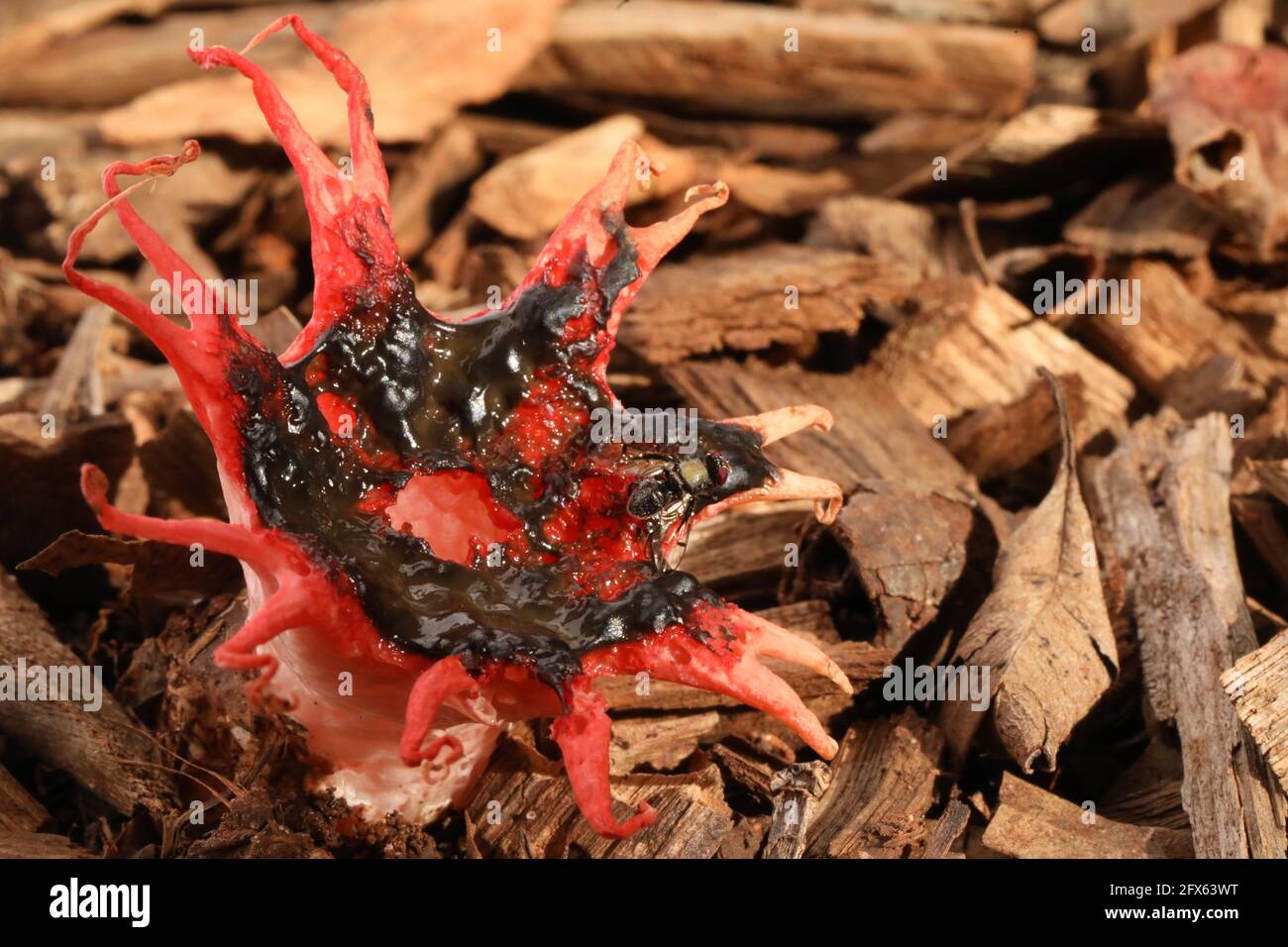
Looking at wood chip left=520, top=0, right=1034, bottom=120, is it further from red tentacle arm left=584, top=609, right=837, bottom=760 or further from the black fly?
red tentacle arm left=584, top=609, right=837, bottom=760

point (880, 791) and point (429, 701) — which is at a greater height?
point (429, 701)

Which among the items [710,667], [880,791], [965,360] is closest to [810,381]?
[965,360]

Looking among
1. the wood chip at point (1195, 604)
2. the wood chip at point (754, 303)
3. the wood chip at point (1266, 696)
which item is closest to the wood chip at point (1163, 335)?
the wood chip at point (1195, 604)

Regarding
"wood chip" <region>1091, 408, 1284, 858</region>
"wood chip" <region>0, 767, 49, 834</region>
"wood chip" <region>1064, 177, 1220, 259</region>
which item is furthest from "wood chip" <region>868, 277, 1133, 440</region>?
"wood chip" <region>0, 767, 49, 834</region>

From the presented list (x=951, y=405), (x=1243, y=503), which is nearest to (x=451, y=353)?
(x=951, y=405)

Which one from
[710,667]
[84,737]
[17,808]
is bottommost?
[17,808]

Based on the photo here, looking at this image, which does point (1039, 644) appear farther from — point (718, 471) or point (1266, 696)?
point (718, 471)

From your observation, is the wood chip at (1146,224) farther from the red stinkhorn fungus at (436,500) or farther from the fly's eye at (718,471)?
the fly's eye at (718,471)
